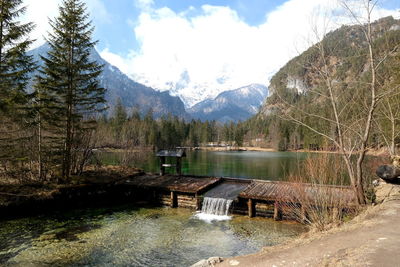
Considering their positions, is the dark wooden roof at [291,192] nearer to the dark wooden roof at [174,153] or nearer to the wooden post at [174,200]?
the wooden post at [174,200]

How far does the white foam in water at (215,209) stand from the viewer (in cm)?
1828

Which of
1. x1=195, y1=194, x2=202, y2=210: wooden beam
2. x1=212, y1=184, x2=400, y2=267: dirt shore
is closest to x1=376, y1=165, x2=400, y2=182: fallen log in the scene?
x1=212, y1=184, x2=400, y2=267: dirt shore

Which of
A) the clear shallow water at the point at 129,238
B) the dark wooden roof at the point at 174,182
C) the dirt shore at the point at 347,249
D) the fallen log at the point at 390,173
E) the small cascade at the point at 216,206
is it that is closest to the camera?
the dirt shore at the point at 347,249

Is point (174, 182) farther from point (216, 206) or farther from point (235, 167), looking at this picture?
point (235, 167)

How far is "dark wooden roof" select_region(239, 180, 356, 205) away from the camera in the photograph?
10070 millimetres

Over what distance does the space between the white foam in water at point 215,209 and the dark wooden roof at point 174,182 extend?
161cm

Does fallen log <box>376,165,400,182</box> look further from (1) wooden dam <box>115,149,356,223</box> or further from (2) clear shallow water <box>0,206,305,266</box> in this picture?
(2) clear shallow water <box>0,206,305,266</box>

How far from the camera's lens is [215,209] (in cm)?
1906

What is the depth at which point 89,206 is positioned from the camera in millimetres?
20828

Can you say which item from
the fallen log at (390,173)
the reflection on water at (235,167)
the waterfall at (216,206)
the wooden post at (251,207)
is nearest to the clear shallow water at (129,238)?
the wooden post at (251,207)

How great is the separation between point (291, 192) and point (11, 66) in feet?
69.1

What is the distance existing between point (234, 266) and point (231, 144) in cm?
13057

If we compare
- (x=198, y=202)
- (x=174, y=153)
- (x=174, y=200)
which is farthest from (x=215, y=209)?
(x=174, y=153)

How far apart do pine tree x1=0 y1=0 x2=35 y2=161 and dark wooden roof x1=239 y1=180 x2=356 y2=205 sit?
1651 cm
